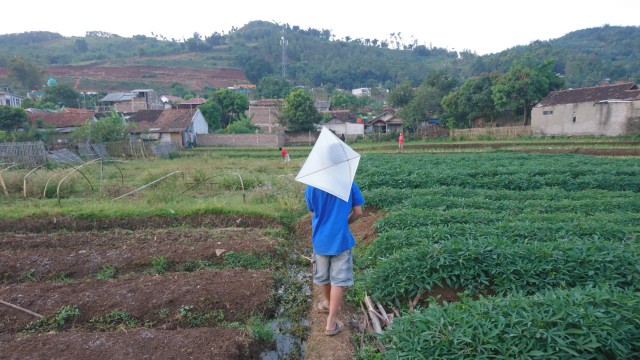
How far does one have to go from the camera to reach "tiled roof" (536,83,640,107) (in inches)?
1158

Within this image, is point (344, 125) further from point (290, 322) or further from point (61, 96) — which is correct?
point (61, 96)

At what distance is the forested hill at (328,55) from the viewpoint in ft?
282

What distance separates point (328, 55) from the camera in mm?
121188

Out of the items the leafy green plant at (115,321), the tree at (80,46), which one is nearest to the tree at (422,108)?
the leafy green plant at (115,321)

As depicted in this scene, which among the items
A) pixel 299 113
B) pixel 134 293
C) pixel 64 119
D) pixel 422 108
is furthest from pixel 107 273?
pixel 422 108

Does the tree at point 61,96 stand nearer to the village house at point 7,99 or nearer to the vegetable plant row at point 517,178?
the village house at point 7,99

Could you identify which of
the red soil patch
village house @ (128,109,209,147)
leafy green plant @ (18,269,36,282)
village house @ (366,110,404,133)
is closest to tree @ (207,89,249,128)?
village house @ (128,109,209,147)

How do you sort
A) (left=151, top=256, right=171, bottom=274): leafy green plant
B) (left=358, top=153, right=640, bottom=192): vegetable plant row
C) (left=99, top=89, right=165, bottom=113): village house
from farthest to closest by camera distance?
(left=99, top=89, right=165, bottom=113): village house → (left=358, top=153, right=640, bottom=192): vegetable plant row → (left=151, top=256, right=171, bottom=274): leafy green plant

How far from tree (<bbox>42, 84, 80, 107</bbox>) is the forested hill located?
1050 inches

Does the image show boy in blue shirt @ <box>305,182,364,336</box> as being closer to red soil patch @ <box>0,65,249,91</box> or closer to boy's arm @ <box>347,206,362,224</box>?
boy's arm @ <box>347,206,362,224</box>

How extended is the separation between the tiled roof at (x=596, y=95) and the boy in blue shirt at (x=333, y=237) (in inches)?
1327

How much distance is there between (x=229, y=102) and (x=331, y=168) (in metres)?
50.0

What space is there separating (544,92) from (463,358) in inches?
1649

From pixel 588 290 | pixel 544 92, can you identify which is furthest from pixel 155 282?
pixel 544 92
